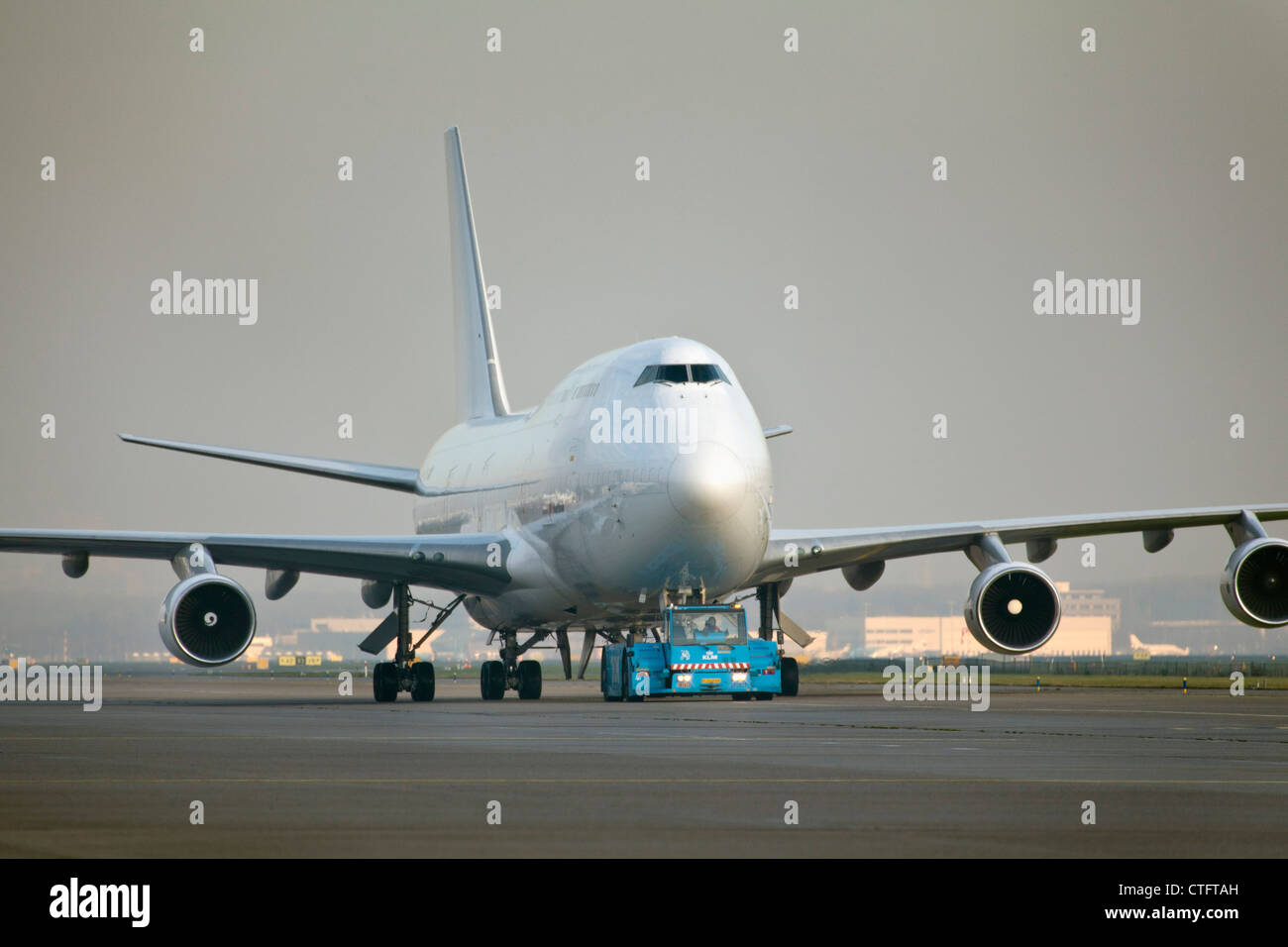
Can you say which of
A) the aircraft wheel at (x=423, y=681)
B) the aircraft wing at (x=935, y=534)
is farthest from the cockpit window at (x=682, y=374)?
the aircraft wheel at (x=423, y=681)

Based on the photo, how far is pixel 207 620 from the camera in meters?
31.8

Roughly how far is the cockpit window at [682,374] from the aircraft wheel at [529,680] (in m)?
8.31

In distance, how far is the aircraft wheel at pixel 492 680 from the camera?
121 feet

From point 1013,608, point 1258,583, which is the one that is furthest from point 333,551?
point 1258,583

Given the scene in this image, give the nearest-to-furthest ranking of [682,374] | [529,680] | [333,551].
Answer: [682,374] → [333,551] → [529,680]

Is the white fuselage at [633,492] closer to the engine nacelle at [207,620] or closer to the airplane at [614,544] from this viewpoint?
the airplane at [614,544]

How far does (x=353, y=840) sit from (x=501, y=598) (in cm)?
2608

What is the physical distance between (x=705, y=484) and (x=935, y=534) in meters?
6.64

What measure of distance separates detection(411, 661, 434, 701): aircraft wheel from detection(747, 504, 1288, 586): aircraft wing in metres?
6.13

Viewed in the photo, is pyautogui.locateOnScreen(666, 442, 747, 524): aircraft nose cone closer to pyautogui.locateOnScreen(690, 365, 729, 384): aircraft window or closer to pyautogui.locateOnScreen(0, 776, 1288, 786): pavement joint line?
pyautogui.locateOnScreen(690, 365, 729, 384): aircraft window

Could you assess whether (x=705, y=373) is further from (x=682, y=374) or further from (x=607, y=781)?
(x=607, y=781)

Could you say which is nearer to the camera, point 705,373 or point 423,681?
point 705,373
